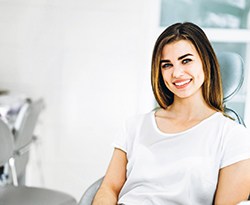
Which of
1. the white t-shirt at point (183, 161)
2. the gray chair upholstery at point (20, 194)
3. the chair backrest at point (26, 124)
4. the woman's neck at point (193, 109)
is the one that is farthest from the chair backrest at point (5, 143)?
the woman's neck at point (193, 109)

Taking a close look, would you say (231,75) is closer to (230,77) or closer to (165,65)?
(230,77)

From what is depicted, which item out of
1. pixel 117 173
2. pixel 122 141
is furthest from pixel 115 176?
pixel 122 141

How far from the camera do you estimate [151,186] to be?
52.9 inches

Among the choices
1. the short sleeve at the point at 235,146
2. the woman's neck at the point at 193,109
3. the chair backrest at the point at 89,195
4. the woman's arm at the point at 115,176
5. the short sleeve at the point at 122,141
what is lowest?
the chair backrest at the point at 89,195

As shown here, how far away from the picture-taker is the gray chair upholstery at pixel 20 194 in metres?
1.82

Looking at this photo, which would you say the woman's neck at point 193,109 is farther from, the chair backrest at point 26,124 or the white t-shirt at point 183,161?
the chair backrest at point 26,124

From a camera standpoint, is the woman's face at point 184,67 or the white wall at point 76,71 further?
the white wall at point 76,71

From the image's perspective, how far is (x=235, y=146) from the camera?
123 centimetres

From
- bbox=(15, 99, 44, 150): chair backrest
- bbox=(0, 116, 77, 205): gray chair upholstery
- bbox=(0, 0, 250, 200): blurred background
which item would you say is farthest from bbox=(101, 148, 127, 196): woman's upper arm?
bbox=(0, 0, 250, 200): blurred background

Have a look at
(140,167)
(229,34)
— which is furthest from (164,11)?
(140,167)

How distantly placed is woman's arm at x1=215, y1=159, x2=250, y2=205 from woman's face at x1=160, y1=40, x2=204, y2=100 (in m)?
0.26

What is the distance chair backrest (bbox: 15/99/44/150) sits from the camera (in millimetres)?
2256

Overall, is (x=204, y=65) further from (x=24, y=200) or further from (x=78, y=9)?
(x=78, y=9)

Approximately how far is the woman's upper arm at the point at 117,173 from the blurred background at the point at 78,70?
1038 mm
